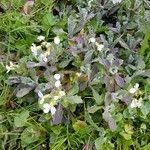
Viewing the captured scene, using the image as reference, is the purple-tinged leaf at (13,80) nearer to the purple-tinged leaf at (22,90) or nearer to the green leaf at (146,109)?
the purple-tinged leaf at (22,90)

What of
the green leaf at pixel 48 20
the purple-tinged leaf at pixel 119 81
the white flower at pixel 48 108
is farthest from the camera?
the green leaf at pixel 48 20

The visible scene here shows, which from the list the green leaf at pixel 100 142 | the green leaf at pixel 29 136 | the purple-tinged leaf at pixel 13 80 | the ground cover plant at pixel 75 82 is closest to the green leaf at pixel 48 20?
the ground cover plant at pixel 75 82

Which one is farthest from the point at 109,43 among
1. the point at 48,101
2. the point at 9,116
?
the point at 9,116

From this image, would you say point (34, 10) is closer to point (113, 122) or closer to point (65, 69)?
point (65, 69)

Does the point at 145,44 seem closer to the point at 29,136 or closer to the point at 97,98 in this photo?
the point at 97,98

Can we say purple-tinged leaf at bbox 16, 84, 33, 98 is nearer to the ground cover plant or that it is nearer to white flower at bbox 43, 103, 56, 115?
the ground cover plant

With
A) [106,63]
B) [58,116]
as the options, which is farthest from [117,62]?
[58,116]

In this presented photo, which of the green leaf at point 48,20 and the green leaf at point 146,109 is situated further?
the green leaf at point 48,20
